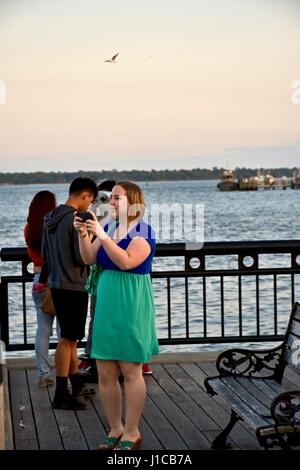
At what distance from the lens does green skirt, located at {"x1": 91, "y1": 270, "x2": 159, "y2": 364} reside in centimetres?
513

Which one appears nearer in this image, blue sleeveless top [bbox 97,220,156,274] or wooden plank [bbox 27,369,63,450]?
blue sleeveless top [bbox 97,220,156,274]

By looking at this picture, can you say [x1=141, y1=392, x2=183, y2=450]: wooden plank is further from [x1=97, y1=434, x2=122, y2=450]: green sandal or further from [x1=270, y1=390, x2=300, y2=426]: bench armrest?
[x1=270, y1=390, x2=300, y2=426]: bench armrest

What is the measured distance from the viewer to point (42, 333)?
7105 mm

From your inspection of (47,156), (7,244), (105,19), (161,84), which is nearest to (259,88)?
(161,84)

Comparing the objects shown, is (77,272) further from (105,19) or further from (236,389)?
(105,19)

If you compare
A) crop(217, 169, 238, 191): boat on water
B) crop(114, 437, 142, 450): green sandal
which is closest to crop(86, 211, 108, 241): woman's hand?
crop(114, 437, 142, 450): green sandal

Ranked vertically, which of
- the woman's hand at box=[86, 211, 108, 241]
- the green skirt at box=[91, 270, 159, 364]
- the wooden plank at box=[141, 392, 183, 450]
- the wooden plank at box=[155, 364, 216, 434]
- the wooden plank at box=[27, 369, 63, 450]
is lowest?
the wooden plank at box=[27, 369, 63, 450]

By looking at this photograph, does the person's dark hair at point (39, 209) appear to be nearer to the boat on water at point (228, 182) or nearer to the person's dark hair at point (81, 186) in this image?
the person's dark hair at point (81, 186)

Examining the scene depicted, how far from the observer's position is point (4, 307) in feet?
25.7

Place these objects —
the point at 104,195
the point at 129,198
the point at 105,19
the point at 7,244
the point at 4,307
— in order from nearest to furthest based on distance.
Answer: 1. the point at 129,198
2. the point at 104,195
3. the point at 4,307
4. the point at 7,244
5. the point at 105,19

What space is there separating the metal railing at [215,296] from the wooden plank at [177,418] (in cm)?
107

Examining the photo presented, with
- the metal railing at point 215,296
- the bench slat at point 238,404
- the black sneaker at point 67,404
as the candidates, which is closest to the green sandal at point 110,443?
the bench slat at point 238,404

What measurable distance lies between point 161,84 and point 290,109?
31.9 feet

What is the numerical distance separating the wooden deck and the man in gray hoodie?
0.26 meters
